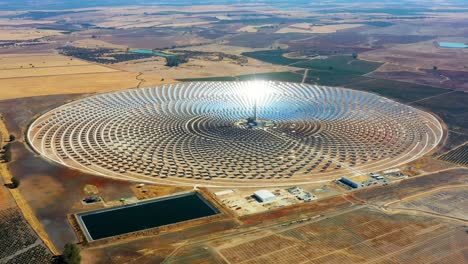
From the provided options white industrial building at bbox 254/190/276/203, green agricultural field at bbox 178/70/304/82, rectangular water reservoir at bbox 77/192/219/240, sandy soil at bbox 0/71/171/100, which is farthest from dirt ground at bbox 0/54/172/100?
white industrial building at bbox 254/190/276/203

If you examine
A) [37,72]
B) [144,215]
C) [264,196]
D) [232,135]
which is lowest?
[144,215]

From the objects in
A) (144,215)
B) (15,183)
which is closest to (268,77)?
(144,215)

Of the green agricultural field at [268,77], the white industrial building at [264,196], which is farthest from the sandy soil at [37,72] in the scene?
the white industrial building at [264,196]

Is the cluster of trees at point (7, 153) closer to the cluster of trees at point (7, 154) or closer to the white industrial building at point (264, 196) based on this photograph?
the cluster of trees at point (7, 154)

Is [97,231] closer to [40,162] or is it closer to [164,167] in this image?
[164,167]

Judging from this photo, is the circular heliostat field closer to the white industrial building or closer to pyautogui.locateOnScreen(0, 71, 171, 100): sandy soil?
the white industrial building

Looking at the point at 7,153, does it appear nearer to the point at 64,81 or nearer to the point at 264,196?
the point at 264,196

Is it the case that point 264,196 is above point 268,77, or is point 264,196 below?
below
